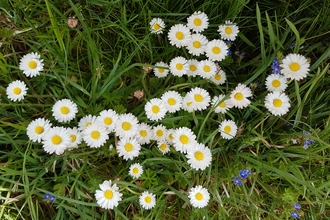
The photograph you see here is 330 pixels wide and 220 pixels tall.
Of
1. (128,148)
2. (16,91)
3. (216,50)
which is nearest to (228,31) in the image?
(216,50)

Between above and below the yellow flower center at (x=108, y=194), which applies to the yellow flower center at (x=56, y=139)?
above

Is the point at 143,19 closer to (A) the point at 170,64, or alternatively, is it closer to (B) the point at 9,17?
(A) the point at 170,64

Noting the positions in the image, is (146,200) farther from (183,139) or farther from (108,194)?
(183,139)

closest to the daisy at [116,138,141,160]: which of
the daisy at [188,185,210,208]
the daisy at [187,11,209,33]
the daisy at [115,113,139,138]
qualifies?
the daisy at [115,113,139,138]

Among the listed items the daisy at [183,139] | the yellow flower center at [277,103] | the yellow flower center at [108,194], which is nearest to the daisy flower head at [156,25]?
the daisy at [183,139]

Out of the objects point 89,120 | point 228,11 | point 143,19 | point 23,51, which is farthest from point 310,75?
point 23,51

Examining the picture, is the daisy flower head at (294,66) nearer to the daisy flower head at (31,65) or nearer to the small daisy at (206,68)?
the small daisy at (206,68)
